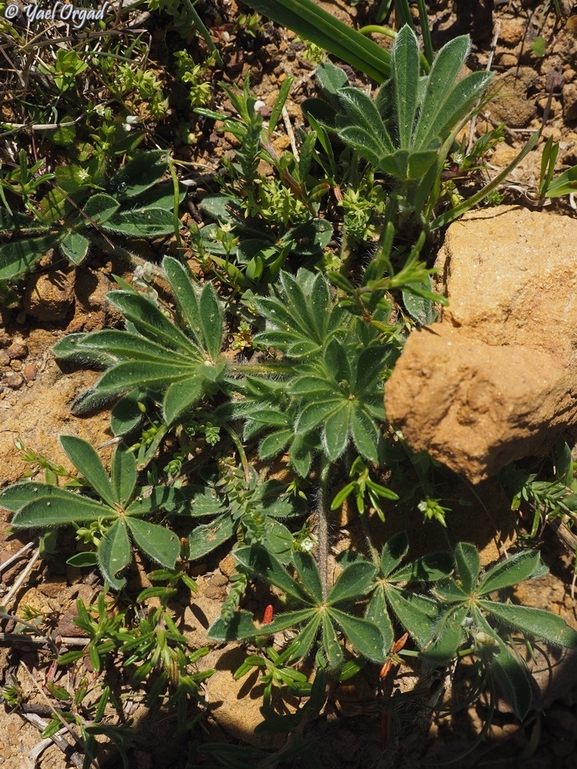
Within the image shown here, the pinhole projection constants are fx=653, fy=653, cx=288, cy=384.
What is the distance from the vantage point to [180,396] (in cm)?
305

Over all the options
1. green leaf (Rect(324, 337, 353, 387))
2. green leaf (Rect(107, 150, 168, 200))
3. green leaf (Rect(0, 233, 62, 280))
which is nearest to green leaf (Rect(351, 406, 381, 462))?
green leaf (Rect(324, 337, 353, 387))

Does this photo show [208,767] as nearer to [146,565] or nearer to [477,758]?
[146,565]

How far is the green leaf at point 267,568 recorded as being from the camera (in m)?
3.05

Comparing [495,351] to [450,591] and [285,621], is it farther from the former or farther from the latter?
[285,621]

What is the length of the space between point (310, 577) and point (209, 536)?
23.2 inches

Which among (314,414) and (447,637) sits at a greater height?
(314,414)

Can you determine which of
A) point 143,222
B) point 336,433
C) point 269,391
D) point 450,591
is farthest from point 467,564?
point 143,222

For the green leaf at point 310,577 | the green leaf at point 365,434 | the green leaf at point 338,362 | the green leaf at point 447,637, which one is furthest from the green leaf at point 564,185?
the green leaf at point 310,577

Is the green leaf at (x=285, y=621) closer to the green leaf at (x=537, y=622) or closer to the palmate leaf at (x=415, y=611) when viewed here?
the palmate leaf at (x=415, y=611)

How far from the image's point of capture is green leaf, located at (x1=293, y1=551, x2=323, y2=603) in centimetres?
312

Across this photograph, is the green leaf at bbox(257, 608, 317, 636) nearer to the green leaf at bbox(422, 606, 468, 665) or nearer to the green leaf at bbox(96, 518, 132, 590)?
the green leaf at bbox(422, 606, 468, 665)

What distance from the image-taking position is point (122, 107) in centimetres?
363

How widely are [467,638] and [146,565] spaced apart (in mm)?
1699

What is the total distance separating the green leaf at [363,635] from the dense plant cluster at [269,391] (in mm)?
12
